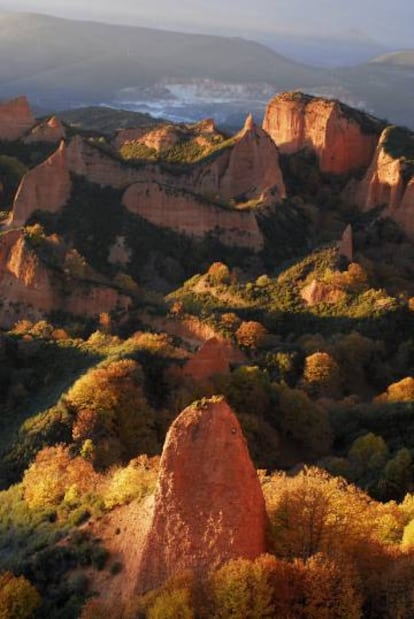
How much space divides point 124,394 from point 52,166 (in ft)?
118

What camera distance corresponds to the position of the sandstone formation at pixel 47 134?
7588 cm

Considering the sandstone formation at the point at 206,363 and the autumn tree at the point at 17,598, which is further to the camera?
the sandstone formation at the point at 206,363

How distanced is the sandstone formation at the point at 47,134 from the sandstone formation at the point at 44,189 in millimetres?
11232

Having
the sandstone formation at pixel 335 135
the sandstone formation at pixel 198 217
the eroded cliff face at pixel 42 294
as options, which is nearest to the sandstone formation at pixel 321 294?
the eroded cliff face at pixel 42 294

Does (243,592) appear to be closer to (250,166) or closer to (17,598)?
(17,598)

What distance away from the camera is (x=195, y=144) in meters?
77.2

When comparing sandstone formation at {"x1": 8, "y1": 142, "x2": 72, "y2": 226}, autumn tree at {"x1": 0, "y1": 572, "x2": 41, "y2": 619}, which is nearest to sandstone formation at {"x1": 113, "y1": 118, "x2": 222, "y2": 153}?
sandstone formation at {"x1": 8, "y1": 142, "x2": 72, "y2": 226}

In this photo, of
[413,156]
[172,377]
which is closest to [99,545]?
[172,377]

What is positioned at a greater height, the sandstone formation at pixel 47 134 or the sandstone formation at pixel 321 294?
the sandstone formation at pixel 321 294

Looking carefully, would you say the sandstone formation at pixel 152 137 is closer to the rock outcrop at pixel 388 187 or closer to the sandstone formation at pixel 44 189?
the sandstone formation at pixel 44 189

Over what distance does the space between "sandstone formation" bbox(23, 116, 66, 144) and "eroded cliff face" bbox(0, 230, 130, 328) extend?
29121 mm

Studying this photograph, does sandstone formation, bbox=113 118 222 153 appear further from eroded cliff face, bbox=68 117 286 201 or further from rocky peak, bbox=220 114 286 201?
rocky peak, bbox=220 114 286 201

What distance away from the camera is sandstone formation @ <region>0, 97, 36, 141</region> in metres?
77.1

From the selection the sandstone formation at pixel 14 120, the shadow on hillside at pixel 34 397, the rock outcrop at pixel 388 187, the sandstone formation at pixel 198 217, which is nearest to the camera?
the shadow on hillside at pixel 34 397
